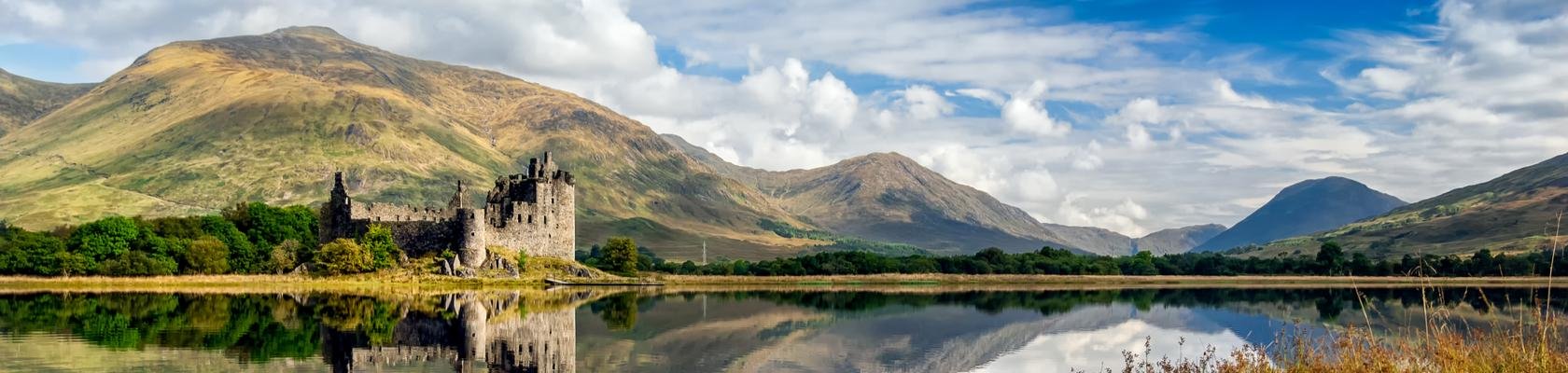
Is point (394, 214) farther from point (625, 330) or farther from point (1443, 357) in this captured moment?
point (1443, 357)

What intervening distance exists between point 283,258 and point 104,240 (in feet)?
Answer: 40.6

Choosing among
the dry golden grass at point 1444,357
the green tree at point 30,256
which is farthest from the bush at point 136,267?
the dry golden grass at point 1444,357

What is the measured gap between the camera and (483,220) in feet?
287

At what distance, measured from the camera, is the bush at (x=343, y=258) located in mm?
81625

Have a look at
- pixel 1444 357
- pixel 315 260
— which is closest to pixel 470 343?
pixel 1444 357

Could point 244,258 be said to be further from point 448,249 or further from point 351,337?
point 351,337

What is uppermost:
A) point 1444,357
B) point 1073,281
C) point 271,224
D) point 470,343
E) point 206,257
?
point 271,224

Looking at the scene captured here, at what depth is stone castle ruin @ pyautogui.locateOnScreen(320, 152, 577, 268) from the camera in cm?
8681

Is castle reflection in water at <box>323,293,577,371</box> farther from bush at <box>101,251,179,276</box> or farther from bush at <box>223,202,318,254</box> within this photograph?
bush at <box>223,202,318,254</box>

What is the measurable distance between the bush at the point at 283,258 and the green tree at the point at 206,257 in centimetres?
315

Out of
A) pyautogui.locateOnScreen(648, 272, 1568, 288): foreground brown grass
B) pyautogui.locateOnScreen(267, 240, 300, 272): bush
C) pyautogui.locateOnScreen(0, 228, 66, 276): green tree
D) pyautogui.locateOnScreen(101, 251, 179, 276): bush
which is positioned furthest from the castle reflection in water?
pyautogui.locateOnScreen(648, 272, 1568, 288): foreground brown grass

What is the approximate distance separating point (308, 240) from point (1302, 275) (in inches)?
4128

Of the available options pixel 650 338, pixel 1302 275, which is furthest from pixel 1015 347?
pixel 1302 275

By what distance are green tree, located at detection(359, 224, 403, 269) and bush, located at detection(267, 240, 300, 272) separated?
510cm
